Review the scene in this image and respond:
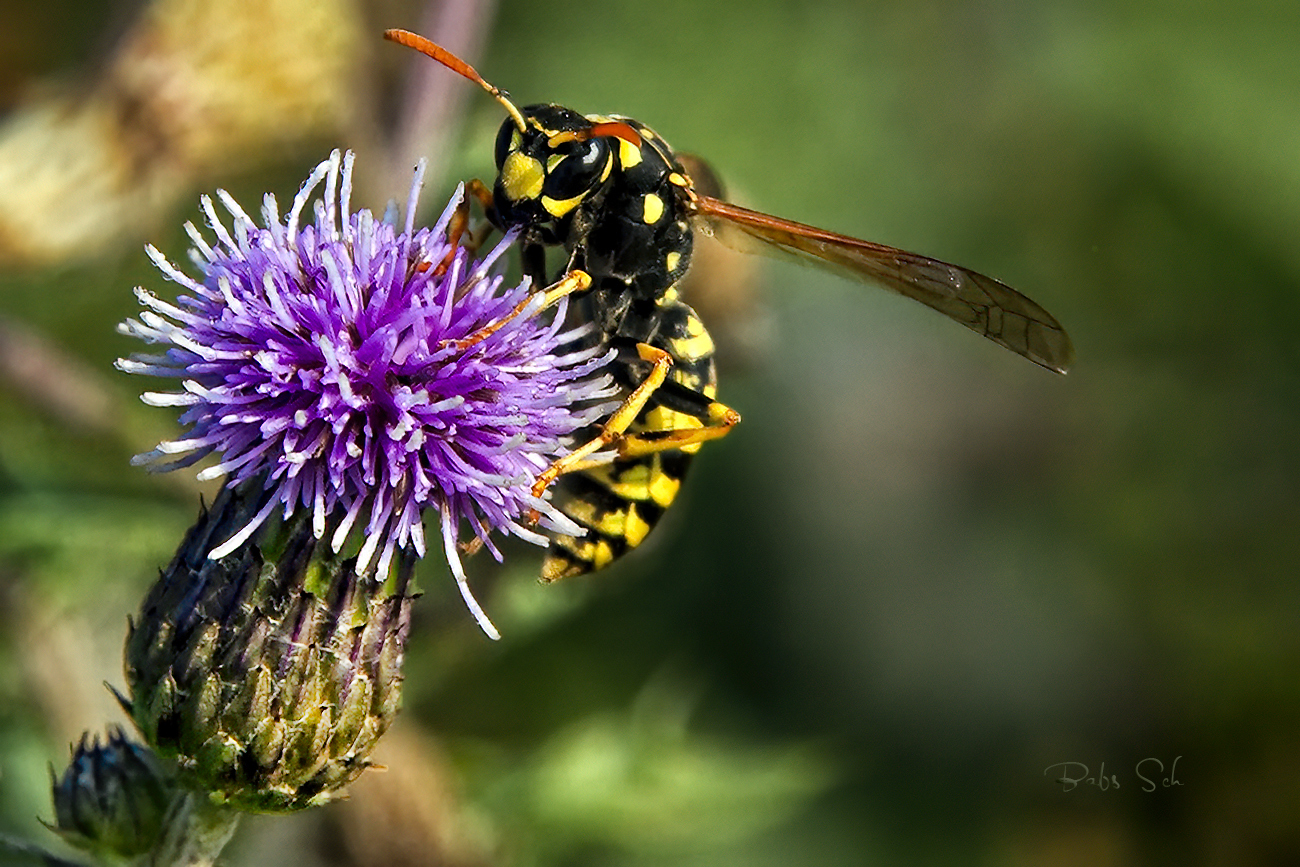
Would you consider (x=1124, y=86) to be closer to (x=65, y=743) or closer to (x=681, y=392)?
(x=681, y=392)

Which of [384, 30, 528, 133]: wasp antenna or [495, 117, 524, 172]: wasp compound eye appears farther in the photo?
[495, 117, 524, 172]: wasp compound eye

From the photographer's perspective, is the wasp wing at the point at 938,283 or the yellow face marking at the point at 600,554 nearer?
the wasp wing at the point at 938,283

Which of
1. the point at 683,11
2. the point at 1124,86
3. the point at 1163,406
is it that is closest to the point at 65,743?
the point at 683,11

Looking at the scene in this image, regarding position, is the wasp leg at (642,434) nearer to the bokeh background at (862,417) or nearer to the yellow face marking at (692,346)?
the yellow face marking at (692,346)

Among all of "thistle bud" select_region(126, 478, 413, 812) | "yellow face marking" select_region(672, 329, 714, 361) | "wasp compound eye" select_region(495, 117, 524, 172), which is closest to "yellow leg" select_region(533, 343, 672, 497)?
"yellow face marking" select_region(672, 329, 714, 361)

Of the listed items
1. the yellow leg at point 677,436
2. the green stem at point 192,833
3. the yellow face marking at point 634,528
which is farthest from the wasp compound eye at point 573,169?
the green stem at point 192,833
